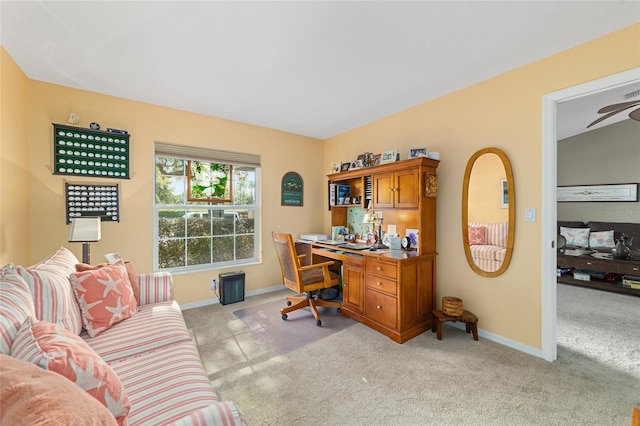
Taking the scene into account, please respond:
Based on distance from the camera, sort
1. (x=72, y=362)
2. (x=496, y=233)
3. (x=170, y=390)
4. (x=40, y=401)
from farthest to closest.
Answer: (x=496, y=233) < (x=170, y=390) < (x=72, y=362) < (x=40, y=401)

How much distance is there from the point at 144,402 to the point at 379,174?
2.84m

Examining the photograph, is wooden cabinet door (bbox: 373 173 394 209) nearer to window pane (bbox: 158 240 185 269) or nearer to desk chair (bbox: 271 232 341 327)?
desk chair (bbox: 271 232 341 327)

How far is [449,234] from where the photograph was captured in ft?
9.29

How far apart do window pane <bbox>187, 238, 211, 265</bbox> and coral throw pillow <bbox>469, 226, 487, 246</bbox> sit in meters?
3.22

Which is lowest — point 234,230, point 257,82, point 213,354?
point 213,354

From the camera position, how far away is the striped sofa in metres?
2.45

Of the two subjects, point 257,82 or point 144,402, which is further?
point 257,82

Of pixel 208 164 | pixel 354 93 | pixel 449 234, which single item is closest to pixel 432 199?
pixel 449 234

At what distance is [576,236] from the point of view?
453 cm

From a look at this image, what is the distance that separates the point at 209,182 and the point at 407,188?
2.62m

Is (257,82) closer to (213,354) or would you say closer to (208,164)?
(208,164)

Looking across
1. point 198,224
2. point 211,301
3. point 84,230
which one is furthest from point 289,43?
point 211,301

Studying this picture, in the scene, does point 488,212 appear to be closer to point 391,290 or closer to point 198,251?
point 391,290

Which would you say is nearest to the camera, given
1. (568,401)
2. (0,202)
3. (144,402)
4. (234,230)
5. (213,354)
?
(144,402)
